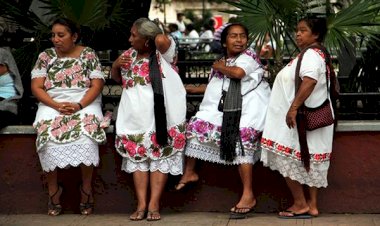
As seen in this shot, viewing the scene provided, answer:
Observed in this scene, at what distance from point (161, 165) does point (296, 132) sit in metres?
1.20

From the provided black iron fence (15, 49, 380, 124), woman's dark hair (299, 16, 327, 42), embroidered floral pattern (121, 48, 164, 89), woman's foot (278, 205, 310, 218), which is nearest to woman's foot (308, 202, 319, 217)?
woman's foot (278, 205, 310, 218)

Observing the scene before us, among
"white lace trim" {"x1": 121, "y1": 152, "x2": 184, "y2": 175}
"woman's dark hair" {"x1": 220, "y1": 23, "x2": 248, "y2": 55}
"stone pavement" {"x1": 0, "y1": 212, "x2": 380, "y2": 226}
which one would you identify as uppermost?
"woman's dark hair" {"x1": 220, "y1": 23, "x2": 248, "y2": 55}

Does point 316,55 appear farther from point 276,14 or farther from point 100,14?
point 100,14

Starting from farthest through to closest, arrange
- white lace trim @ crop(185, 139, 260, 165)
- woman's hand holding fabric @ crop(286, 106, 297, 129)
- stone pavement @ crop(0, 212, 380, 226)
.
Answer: white lace trim @ crop(185, 139, 260, 165), stone pavement @ crop(0, 212, 380, 226), woman's hand holding fabric @ crop(286, 106, 297, 129)

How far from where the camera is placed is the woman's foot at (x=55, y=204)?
27.9ft

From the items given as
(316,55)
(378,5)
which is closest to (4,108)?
(316,55)

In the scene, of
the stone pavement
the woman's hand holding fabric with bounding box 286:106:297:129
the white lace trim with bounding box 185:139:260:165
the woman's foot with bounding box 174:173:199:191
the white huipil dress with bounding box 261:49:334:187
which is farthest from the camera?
the woman's foot with bounding box 174:173:199:191

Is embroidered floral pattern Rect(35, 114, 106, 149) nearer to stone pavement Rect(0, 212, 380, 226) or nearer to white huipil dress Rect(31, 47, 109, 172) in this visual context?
white huipil dress Rect(31, 47, 109, 172)

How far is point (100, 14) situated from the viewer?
9.07 metres

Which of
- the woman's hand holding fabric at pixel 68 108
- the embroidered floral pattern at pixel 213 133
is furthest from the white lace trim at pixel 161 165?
the woman's hand holding fabric at pixel 68 108

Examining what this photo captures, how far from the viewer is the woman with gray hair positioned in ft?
28.0

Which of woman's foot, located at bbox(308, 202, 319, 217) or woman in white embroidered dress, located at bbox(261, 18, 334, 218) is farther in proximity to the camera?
woman's foot, located at bbox(308, 202, 319, 217)

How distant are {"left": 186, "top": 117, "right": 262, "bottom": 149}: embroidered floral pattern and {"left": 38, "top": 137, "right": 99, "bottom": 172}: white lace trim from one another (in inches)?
34.4

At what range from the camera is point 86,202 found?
8500 mm
